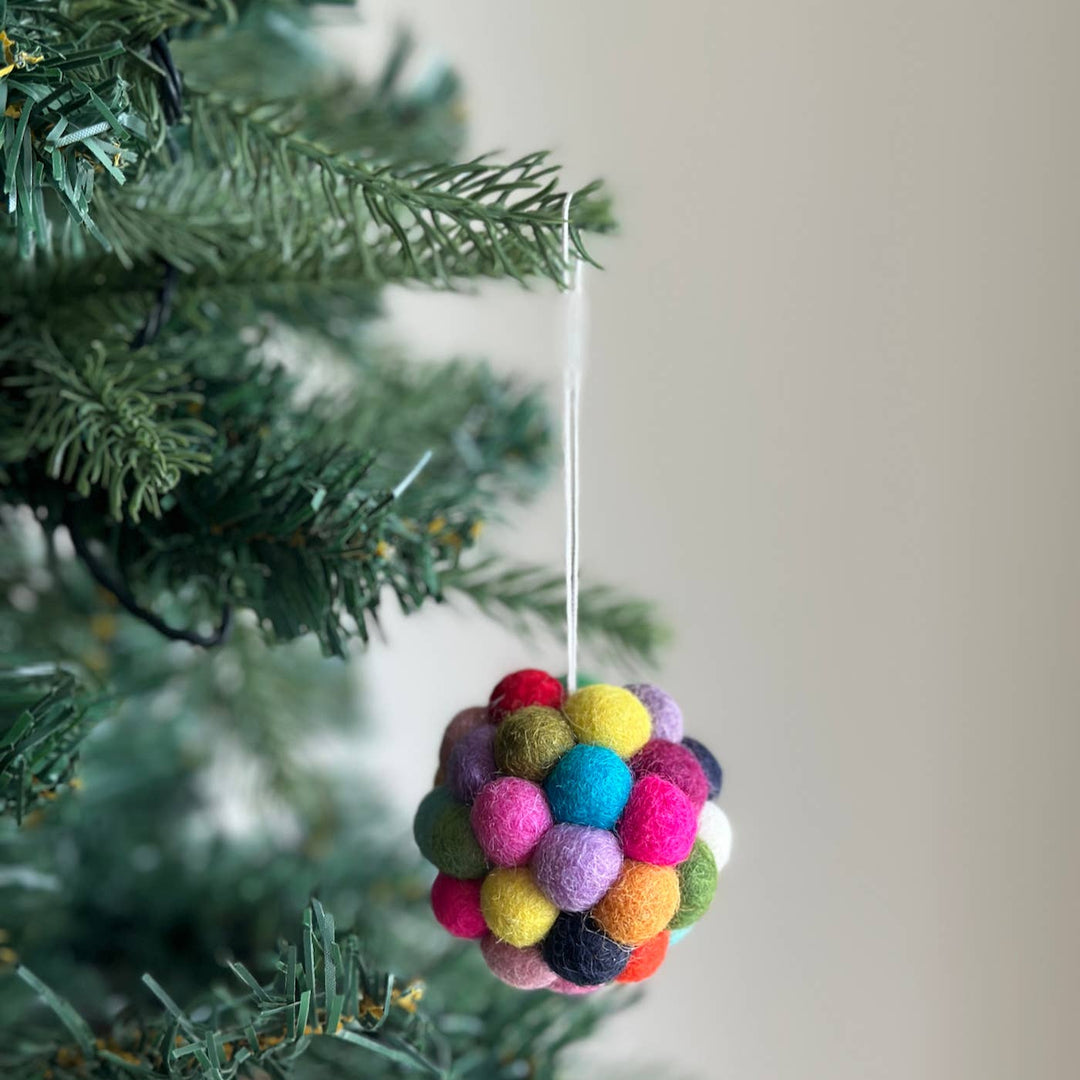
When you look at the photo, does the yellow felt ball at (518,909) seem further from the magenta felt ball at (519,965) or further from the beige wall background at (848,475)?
the beige wall background at (848,475)

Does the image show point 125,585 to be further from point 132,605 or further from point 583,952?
point 583,952

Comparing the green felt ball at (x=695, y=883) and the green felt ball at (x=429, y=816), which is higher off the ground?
the green felt ball at (x=695, y=883)

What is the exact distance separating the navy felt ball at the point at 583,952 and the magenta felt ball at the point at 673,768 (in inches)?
1.5

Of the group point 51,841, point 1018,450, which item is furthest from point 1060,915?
point 51,841

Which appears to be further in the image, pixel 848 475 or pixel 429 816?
pixel 848 475

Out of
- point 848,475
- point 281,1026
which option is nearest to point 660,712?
point 281,1026

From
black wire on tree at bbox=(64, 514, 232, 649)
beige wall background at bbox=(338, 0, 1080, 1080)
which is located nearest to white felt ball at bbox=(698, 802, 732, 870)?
black wire on tree at bbox=(64, 514, 232, 649)

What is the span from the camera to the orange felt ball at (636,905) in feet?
0.82

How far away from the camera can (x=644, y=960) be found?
10.3 inches

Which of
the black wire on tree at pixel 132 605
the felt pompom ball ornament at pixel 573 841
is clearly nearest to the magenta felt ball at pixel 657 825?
the felt pompom ball ornament at pixel 573 841

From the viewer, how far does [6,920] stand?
0.39 metres

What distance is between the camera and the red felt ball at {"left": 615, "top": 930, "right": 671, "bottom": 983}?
26cm

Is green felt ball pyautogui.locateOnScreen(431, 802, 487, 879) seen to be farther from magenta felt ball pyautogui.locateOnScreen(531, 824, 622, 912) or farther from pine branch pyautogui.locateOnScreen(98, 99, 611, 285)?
pine branch pyautogui.locateOnScreen(98, 99, 611, 285)

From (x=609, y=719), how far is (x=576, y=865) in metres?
0.04
